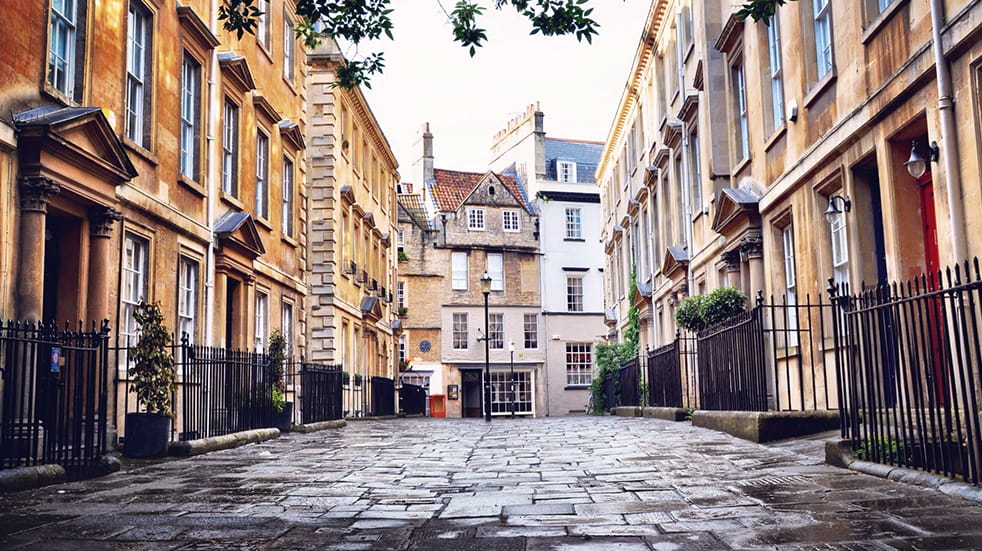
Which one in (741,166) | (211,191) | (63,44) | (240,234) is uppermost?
(63,44)

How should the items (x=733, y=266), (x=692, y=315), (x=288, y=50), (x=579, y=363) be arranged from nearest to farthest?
1. (x=692, y=315)
2. (x=733, y=266)
3. (x=288, y=50)
4. (x=579, y=363)

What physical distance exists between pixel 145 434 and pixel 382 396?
21.5 metres

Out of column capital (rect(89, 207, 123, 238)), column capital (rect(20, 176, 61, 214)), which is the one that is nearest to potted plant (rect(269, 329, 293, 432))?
column capital (rect(89, 207, 123, 238))

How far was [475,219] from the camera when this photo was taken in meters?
48.2

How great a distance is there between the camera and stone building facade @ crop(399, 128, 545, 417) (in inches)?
1820

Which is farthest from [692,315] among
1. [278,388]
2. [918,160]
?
[278,388]

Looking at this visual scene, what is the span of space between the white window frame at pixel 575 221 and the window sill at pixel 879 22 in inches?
1553

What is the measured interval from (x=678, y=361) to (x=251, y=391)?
8.43 metres

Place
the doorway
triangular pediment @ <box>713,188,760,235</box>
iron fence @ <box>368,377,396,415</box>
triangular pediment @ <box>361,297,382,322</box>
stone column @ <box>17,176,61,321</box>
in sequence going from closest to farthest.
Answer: stone column @ <box>17,176,61,321</box>
triangular pediment @ <box>713,188,760,235</box>
iron fence @ <box>368,377,396,415</box>
triangular pediment @ <box>361,297,382,322</box>
the doorway

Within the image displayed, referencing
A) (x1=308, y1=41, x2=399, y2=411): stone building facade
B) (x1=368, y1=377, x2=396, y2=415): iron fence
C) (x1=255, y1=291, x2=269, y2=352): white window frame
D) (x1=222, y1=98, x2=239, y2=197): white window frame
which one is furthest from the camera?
(x1=368, y1=377, x2=396, y2=415): iron fence

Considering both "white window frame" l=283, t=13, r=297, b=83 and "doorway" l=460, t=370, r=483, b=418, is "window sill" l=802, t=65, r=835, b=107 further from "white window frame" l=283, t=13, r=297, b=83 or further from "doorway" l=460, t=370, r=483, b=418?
"doorway" l=460, t=370, r=483, b=418

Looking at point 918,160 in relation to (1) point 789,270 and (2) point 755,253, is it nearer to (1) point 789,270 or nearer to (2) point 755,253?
(1) point 789,270

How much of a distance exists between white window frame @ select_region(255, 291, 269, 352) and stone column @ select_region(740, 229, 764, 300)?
9.64 meters

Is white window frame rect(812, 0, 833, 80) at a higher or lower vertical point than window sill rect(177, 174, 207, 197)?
higher
